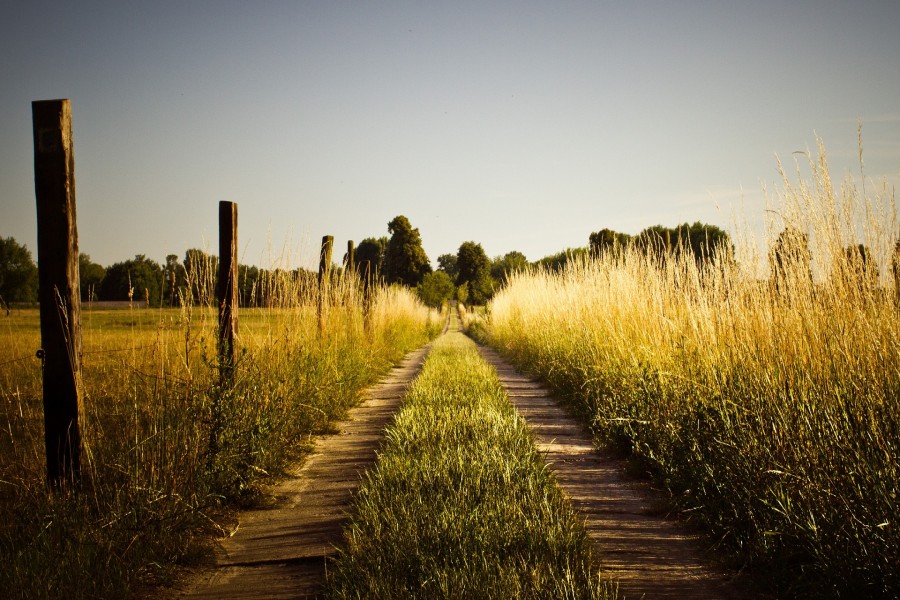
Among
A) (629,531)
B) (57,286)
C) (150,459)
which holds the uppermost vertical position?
(57,286)

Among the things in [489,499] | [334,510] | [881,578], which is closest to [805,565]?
[881,578]

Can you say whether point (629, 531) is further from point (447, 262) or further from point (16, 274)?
point (447, 262)

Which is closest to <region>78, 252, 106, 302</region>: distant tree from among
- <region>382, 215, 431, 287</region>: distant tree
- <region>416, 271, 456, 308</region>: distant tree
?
<region>416, 271, 456, 308</region>: distant tree

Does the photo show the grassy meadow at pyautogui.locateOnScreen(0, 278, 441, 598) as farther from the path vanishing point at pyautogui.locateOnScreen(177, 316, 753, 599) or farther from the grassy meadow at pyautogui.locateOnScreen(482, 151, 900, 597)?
the grassy meadow at pyautogui.locateOnScreen(482, 151, 900, 597)

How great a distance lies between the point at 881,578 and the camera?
5.45 feet

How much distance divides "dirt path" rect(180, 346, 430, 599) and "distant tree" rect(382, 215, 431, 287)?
133 feet

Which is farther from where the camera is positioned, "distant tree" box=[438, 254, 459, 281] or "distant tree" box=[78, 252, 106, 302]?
"distant tree" box=[438, 254, 459, 281]

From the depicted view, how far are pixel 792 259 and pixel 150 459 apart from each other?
371 cm

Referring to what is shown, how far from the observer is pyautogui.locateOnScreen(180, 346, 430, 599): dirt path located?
2.02 meters

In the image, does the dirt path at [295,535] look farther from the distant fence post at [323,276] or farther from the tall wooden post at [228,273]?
the distant fence post at [323,276]

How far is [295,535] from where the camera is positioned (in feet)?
8.14

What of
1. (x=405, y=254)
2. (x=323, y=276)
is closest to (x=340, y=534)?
(x=323, y=276)

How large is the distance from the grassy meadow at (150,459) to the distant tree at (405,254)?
1584 inches

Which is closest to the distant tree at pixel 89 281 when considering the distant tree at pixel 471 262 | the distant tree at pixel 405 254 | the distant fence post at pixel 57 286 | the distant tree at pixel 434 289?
the distant fence post at pixel 57 286
